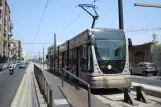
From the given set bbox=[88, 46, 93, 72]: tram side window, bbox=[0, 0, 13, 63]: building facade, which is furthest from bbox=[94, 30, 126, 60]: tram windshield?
bbox=[0, 0, 13, 63]: building facade

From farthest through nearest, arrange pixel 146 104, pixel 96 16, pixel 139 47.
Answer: pixel 139 47
pixel 96 16
pixel 146 104

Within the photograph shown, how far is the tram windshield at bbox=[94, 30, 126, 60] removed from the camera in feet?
41.4

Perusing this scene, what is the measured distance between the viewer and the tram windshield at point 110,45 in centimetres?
1262

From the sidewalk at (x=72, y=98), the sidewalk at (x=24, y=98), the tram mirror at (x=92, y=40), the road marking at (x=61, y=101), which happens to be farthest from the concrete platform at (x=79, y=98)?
the tram mirror at (x=92, y=40)

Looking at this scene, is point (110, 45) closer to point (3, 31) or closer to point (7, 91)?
point (7, 91)

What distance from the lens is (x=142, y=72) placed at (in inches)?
1264

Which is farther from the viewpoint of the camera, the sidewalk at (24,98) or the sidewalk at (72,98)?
the sidewalk at (24,98)

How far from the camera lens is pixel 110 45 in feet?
42.0

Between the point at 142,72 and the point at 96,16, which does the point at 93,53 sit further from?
the point at 142,72

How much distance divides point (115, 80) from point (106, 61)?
1.04m

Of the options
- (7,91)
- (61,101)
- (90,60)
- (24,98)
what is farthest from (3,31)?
(61,101)

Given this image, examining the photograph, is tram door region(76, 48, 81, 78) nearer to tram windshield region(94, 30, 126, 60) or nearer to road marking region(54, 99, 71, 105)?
tram windshield region(94, 30, 126, 60)

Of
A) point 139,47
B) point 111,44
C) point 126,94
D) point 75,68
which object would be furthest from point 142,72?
point 126,94

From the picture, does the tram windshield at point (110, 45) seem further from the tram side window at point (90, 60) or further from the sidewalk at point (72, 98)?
the sidewalk at point (72, 98)
